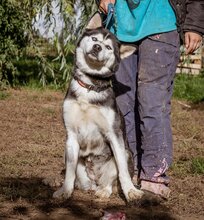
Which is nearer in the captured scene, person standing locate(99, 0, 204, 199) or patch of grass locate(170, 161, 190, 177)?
person standing locate(99, 0, 204, 199)

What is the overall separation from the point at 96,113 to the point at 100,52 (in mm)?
437

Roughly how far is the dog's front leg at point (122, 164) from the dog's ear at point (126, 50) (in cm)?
59

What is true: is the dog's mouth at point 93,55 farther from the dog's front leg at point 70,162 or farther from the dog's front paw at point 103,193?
the dog's front paw at point 103,193

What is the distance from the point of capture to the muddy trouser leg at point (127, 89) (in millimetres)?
4633

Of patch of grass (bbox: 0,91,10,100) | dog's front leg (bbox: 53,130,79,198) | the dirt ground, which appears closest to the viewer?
the dirt ground

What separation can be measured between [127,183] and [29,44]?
5.49 meters

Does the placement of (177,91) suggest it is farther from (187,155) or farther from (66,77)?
(187,155)

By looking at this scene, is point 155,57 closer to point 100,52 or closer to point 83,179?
point 100,52

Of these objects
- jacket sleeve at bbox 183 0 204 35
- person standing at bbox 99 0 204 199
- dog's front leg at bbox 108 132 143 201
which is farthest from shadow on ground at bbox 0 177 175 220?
jacket sleeve at bbox 183 0 204 35

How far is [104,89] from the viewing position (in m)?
4.41

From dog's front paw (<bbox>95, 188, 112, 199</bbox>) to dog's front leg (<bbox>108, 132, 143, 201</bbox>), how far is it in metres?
0.15

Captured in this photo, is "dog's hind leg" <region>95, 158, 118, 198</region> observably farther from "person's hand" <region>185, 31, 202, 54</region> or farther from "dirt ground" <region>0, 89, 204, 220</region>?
"person's hand" <region>185, 31, 202, 54</region>

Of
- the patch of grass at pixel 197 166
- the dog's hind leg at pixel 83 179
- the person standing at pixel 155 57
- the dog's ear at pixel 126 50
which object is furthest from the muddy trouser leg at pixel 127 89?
the patch of grass at pixel 197 166

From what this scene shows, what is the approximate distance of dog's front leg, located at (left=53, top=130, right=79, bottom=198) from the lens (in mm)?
4426
